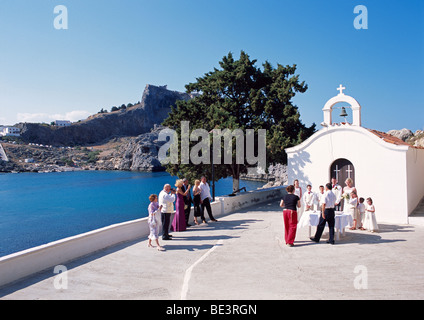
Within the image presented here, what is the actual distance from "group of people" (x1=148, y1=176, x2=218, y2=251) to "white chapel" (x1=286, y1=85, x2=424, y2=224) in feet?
16.3

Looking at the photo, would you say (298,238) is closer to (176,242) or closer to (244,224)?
(244,224)

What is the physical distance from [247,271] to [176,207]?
4937mm

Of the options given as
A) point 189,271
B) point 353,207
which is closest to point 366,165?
point 353,207

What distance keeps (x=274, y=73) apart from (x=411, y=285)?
65.1ft

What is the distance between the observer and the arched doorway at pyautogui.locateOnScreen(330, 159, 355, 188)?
14.3m

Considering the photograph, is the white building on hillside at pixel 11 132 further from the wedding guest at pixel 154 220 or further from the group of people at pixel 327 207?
the group of people at pixel 327 207

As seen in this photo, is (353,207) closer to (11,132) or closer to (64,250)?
(64,250)

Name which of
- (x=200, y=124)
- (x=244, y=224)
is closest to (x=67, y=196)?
(x=200, y=124)

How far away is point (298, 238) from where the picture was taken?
10.6 meters

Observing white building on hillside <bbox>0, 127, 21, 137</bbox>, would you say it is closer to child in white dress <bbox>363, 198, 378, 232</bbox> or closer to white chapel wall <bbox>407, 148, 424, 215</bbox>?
white chapel wall <bbox>407, 148, 424, 215</bbox>

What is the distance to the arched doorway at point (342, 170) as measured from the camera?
563 inches

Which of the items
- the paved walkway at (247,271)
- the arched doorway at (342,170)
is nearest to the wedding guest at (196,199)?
the paved walkway at (247,271)

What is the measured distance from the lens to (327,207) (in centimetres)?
944

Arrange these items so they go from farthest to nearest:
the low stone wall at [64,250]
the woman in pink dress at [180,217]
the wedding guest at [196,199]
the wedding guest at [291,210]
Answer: the wedding guest at [196,199]
the woman in pink dress at [180,217]
the wedding guest at [291,210]
the low stone wall at [64,250]
